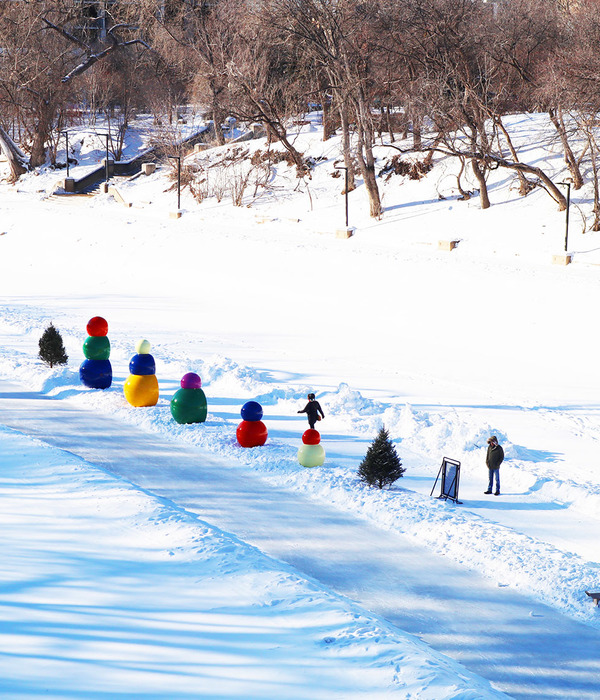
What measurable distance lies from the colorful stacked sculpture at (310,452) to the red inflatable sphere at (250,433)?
1.02 metres

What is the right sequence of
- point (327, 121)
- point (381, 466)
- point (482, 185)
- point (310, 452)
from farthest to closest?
point (327, 121) < point (482, 185) < point (310, 452) < point (381, 466)

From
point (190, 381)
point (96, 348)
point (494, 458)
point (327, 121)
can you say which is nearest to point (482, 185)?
point (327, 121)

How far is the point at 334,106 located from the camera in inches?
1608

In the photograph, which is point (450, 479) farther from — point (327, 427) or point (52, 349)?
point (52, 349)

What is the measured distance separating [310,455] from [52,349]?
7.73 m

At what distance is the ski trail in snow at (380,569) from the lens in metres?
7.54

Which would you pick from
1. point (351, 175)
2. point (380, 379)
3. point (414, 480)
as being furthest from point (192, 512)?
point (351, 175)

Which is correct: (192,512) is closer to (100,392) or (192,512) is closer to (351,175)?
(100,392)

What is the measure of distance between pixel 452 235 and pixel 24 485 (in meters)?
23.2

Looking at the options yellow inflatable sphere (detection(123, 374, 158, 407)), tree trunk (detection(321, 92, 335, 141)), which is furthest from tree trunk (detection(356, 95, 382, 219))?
yellow inflatable sphere (detection(123, 374, 158, 407))

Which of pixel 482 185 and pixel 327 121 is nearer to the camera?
pixel 482 185

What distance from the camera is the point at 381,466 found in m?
11.2

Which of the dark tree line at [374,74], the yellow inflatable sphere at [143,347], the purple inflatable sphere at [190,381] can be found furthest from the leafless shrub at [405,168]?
the purple inflatable sphere at [190,381]

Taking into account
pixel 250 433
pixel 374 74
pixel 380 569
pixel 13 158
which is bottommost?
pixel 380 569
